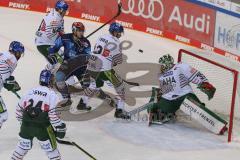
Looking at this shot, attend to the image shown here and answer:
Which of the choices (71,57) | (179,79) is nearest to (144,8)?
(71,57)

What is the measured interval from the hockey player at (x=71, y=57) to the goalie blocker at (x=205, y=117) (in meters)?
1.68

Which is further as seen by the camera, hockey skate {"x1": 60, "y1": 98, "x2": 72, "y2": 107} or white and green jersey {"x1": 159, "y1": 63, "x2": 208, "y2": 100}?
hockey skate {"x1": 60, "y1": 98, "x2": 72, "y2": 107}

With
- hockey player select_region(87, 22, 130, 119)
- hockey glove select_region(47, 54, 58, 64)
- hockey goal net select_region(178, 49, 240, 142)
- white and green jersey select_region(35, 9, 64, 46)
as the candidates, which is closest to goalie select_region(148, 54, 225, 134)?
hockey goal net select_region(178, 49, 240, 142)

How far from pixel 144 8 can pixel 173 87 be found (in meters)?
4.07

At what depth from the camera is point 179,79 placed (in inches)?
364

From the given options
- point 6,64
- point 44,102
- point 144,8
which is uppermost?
point 144,8

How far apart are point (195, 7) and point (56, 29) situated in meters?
3.29

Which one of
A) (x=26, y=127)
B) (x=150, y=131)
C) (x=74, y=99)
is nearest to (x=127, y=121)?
(x=150, y=131)

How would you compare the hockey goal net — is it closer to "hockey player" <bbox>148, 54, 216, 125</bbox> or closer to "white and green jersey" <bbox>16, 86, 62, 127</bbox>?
"hockey player" <bbox>148, 54, 216, 125</bbox>

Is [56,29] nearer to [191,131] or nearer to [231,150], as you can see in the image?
[191,131]

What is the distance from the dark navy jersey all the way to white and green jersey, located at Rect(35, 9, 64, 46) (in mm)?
384

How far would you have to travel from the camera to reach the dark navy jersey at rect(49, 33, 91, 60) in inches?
387

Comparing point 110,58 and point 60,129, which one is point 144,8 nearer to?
point 110,58

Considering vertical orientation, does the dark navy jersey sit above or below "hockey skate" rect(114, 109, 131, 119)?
above
